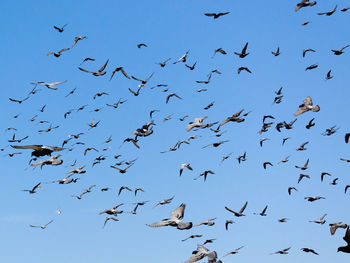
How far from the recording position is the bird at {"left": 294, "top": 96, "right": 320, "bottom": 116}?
20.9 m

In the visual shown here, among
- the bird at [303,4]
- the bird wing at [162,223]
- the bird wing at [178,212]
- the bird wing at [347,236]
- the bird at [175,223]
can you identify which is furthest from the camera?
the bird at [303,4]

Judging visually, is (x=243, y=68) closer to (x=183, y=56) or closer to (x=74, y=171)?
(x=183, y=56)

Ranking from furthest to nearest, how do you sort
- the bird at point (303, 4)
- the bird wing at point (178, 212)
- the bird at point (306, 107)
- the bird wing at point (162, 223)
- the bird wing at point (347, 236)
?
the bird at point (303, 4) < the bird at point (306, 107) < the bird wing at point (178, 212) < the bird wing at point (162, 223) < the bird wing at point (347, 236)

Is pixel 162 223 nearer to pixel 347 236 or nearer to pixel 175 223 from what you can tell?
pixel 175 223

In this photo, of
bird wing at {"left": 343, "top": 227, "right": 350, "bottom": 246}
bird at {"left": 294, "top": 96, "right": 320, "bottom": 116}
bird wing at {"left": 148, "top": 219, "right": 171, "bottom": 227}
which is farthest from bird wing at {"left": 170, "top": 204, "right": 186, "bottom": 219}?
bird at {"left": 294, "top": 96, "right": 320, "bottom": 116}

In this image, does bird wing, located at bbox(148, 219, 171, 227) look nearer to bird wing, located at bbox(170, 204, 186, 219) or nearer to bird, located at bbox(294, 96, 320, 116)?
bird wing, located at bbox(170, 204, 186, 219)

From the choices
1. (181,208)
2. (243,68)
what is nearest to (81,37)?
(243,68)

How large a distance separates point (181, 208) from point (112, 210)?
11.0 meters

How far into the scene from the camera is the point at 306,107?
2139 cm

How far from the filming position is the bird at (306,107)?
20.9 metres

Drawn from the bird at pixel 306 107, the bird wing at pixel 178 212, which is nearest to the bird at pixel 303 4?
the bird at pixel 306 107

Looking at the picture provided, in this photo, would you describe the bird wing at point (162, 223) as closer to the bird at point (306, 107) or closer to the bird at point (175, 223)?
the bird at point (175, 223)

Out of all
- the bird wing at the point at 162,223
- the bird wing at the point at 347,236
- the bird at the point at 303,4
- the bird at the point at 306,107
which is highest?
the bird at the point at 303,4

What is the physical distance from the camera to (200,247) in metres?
13.4
